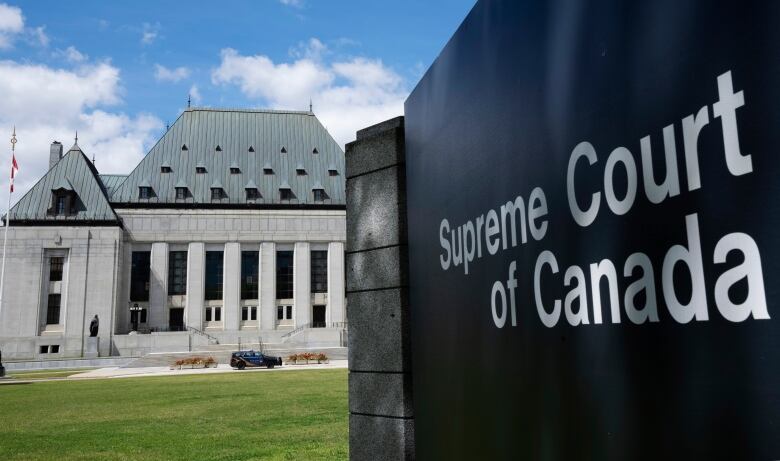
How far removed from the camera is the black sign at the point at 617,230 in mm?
1875

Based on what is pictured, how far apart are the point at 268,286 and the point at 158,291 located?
→ 12.0 metres

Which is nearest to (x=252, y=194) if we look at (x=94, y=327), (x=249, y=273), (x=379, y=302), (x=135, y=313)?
(x=249, y=273)

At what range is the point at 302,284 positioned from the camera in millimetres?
70875

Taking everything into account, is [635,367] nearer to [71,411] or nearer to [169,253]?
[71,411]

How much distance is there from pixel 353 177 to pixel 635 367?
408cm

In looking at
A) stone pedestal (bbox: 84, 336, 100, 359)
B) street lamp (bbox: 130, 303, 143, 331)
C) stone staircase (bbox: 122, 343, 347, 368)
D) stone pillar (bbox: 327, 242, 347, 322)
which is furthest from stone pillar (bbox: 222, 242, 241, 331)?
stone pedestal (bbox: 84, 336, 100, 359)

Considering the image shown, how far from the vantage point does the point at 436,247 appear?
4.53 m

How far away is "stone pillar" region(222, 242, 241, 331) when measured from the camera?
68.2 m

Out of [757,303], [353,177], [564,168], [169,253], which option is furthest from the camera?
[169,253]

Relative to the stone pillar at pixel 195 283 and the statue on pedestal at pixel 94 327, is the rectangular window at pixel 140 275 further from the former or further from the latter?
the statue on pedestal at pixel 94 327

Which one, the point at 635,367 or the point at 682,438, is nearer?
the point at 682,438

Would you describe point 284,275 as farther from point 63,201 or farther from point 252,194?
point 63,201

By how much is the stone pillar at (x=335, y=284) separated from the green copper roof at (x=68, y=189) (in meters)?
24.4

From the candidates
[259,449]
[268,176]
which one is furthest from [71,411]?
[268,176]
